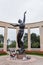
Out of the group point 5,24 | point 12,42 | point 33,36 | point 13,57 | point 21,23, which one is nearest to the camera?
point 13,57

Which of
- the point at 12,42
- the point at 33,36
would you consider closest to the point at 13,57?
the point at 12,42

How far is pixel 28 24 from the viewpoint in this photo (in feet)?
54.2

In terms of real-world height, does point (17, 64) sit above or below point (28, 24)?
below

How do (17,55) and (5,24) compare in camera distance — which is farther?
(5,24)

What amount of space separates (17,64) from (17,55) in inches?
79.3

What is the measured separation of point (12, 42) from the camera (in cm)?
1964

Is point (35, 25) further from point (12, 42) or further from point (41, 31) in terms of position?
point (12, 42)

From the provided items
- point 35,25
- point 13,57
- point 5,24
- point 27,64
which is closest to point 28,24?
point 35,25

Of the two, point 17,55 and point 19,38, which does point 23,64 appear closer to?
point 17,55

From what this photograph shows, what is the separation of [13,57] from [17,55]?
18.3 inches

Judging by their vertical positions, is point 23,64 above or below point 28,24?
below

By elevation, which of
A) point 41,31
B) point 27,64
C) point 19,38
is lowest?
point 27,64

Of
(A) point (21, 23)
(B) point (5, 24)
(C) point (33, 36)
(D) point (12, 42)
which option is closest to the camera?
(A) point (21, 23)

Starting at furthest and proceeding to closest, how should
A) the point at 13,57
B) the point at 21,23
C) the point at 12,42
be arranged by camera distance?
the point at 12,42 → the point at 21,23 → the point at 13,57
